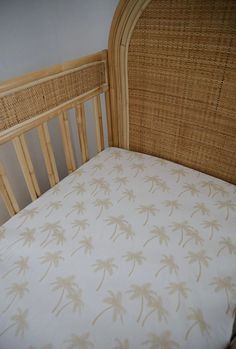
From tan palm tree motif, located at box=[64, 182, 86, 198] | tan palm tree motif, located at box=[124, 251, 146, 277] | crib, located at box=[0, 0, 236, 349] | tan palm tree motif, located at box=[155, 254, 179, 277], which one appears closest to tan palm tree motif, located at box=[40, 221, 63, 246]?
crib, located at box=[0, 0, 236, 349]

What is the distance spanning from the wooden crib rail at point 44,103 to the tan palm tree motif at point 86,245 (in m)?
0.32

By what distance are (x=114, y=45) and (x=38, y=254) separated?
33.5 inches

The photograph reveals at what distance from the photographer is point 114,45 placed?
955 millimetres

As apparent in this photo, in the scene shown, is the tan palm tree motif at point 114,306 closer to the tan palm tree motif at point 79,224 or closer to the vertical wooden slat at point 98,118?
the tan palm tree motif at point 79,224

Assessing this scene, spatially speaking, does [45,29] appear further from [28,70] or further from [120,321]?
[120,321]

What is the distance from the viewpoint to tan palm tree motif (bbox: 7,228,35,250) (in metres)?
0.75

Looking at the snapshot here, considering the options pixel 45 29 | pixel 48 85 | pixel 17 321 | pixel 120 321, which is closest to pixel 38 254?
pixel 17 321

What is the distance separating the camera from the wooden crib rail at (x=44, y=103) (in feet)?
2.46

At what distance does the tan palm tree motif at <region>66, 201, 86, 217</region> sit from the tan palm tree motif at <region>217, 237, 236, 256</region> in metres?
→ 0.47

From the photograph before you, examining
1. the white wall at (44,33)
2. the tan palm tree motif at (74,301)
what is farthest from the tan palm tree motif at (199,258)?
the white wall at (44,33)

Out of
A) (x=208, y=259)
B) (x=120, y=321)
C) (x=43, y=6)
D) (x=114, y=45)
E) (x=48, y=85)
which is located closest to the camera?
(x=120, y=321)

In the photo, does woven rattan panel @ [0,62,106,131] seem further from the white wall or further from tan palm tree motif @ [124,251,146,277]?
tan palm tree motif @ [124,251,146,277]

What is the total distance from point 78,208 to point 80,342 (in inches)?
16.5

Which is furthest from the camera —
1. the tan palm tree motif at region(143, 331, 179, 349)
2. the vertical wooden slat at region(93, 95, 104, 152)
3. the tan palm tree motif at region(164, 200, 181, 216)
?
the vertical wooden slat at region(93, 95, 104, 152)
